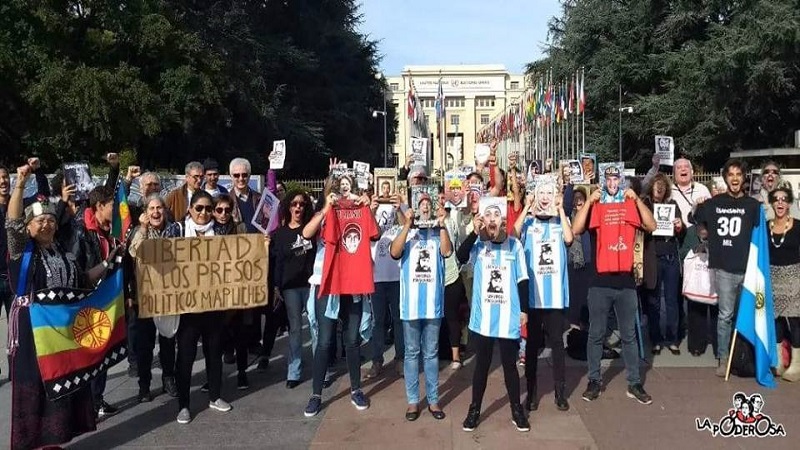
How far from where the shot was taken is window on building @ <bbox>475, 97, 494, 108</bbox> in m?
104

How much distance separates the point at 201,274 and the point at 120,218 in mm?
929

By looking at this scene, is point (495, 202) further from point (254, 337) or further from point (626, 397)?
point (254, 337)

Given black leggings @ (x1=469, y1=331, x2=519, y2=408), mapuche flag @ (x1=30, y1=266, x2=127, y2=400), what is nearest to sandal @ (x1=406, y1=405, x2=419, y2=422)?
black leggings @ (x1=469, y1=331, x2=519, y2=408)

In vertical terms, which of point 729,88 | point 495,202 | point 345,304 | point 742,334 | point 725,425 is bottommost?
point 725,425

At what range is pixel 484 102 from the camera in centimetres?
10488

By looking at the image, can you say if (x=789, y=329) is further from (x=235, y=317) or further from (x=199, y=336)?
(x=199, y=336)

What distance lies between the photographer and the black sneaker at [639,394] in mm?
6371

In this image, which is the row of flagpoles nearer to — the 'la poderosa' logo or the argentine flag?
the argentine flag

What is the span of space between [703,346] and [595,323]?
7.87ft

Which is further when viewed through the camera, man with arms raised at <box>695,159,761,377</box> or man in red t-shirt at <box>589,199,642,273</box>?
man with arms raised at <box>695,159,761,377</box>

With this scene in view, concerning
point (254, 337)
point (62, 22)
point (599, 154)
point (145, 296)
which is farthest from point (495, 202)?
point (599, 154)

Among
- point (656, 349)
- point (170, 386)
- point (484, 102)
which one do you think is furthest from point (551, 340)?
point (484, 102)

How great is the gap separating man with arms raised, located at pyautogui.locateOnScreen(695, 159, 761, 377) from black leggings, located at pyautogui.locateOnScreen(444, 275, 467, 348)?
98.8 inches

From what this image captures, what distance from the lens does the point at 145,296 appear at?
598cm
